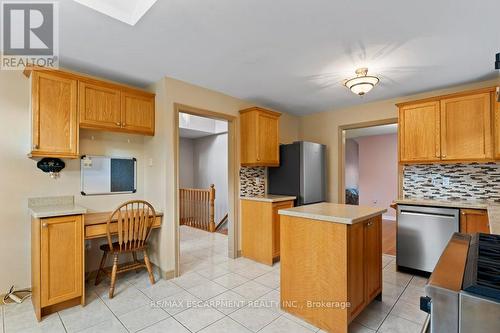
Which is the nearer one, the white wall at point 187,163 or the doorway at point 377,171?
the doorway at point 377,171

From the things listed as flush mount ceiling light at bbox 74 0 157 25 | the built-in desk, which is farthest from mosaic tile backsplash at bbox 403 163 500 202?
the built-in desk

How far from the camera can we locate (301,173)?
149 inches

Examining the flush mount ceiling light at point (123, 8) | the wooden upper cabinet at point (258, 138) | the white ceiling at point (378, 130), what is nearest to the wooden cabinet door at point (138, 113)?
the flush mount ceiling light at point (123, 8)

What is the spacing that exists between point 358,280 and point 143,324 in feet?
5.88

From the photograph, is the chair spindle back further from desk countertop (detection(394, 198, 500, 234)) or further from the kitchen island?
desk countertop (detection(394, 198, 500, 234))

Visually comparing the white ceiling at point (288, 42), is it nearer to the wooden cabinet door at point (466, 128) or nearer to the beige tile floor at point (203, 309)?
the wooden cabinet door at point (466, 128)

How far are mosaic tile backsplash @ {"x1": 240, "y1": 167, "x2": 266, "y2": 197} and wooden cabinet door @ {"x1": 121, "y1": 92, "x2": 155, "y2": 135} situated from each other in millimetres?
1519

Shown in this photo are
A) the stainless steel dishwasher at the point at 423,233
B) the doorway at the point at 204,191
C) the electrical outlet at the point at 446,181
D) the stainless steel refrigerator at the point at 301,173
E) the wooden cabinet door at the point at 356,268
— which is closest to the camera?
the wooden cabinet door at the point at 356,268

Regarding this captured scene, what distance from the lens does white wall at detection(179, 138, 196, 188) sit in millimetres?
7438

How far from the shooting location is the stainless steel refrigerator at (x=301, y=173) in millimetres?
3795

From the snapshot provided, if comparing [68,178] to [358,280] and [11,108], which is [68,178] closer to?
[11,108]

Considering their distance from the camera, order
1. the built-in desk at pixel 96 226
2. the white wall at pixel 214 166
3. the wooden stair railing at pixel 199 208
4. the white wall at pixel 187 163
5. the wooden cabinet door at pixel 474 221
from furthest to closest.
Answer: the white wall at pixel 187 163 < the white wall at pixel 214 166 < the wooden stair railing at pixel 199 208 < the wooden cabinet door at pixel 474 221 < the built-in desk at pixel 96 226

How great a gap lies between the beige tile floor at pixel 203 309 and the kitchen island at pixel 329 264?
0.17 metres

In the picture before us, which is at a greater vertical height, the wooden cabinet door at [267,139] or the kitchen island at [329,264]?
the wooden cabinet door at [267,139]
